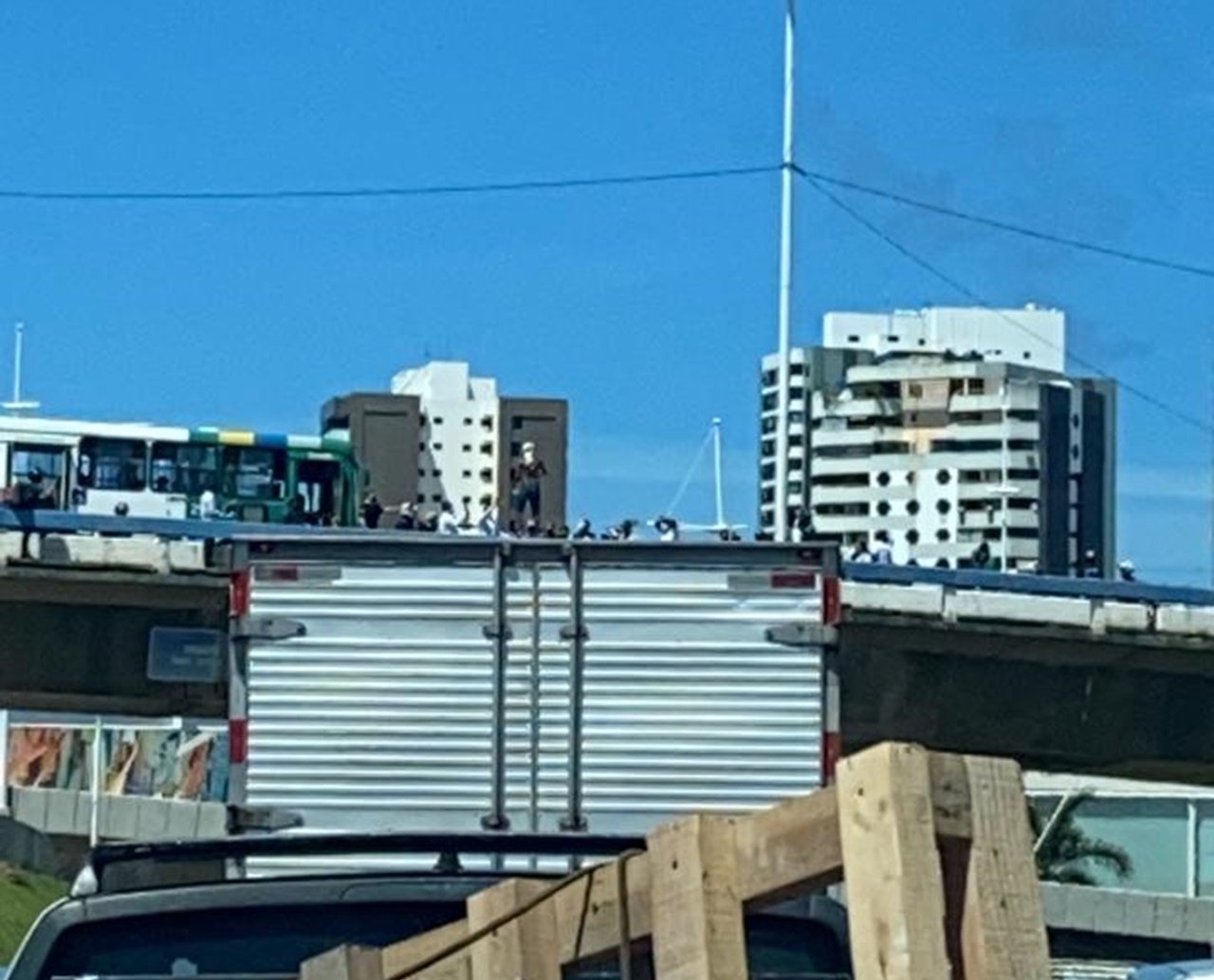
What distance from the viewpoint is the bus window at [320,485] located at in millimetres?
54281

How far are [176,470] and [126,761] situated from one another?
35.1ft

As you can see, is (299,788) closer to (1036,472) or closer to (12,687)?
(12,687)

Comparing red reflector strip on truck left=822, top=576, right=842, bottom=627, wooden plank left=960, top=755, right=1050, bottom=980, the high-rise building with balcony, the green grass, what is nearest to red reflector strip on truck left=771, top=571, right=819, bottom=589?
red reflector strip on truck left=822, top=576, right=842, bottom=627

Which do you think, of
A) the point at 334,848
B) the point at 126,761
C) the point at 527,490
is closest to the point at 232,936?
the point at 334,848

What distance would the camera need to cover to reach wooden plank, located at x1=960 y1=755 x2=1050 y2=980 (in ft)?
13.1

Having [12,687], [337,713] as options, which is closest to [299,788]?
[337,713]

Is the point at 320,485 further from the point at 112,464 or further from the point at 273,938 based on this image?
the point at 273,938

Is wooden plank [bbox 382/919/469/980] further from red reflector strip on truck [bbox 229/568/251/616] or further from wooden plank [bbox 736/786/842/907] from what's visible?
red reflector strip on truck [bbox 229/568/251/616]

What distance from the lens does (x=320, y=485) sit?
179 ft

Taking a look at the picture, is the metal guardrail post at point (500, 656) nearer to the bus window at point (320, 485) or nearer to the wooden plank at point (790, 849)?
the wooden plank at point (790, 849)

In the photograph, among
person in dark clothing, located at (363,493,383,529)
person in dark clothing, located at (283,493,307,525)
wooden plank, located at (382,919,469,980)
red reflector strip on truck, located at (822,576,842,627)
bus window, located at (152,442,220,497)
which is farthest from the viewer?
person in dark clothing, located at (283,493,307,525)

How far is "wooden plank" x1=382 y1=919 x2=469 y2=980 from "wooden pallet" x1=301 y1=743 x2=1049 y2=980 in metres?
0.10

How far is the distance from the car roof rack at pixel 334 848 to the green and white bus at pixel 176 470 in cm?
4342

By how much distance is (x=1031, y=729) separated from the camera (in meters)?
40.2
